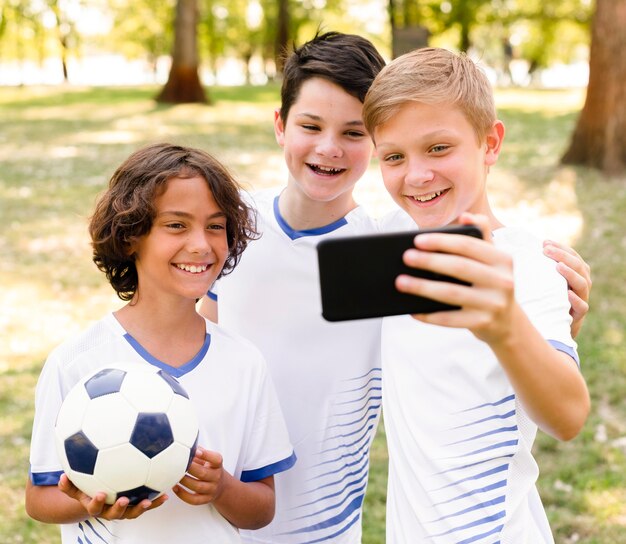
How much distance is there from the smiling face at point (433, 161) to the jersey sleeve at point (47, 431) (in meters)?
1.07

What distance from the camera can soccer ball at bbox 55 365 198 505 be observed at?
1975 millimetres

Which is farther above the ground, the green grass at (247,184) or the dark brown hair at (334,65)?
the dark brown hair at (334,65)

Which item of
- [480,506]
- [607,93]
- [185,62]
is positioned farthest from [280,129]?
[185,62]

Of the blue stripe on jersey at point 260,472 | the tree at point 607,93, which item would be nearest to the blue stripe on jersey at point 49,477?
the blue stripe on jersey at point 260,472

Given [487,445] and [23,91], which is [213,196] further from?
[23,91]

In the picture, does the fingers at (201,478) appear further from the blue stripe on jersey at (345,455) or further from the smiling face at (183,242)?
the blue stripe on jersey at (345,455)

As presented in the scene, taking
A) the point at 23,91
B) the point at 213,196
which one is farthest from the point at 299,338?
the point at 23,91

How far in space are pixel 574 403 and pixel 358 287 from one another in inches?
22.5

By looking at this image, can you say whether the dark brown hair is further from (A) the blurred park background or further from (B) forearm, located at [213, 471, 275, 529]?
(B) forearm, located at [213, 471, 275, 529]

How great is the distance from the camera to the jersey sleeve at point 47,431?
218cm

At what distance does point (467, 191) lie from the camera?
2.03 meters

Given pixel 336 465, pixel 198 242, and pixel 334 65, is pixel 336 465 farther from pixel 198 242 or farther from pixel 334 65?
pixel 334 65

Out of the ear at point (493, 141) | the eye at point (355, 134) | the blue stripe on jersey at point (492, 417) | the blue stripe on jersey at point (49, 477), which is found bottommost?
the blue stripe on jersey at point (49, 477)

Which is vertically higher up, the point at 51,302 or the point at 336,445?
the point at 336,445
